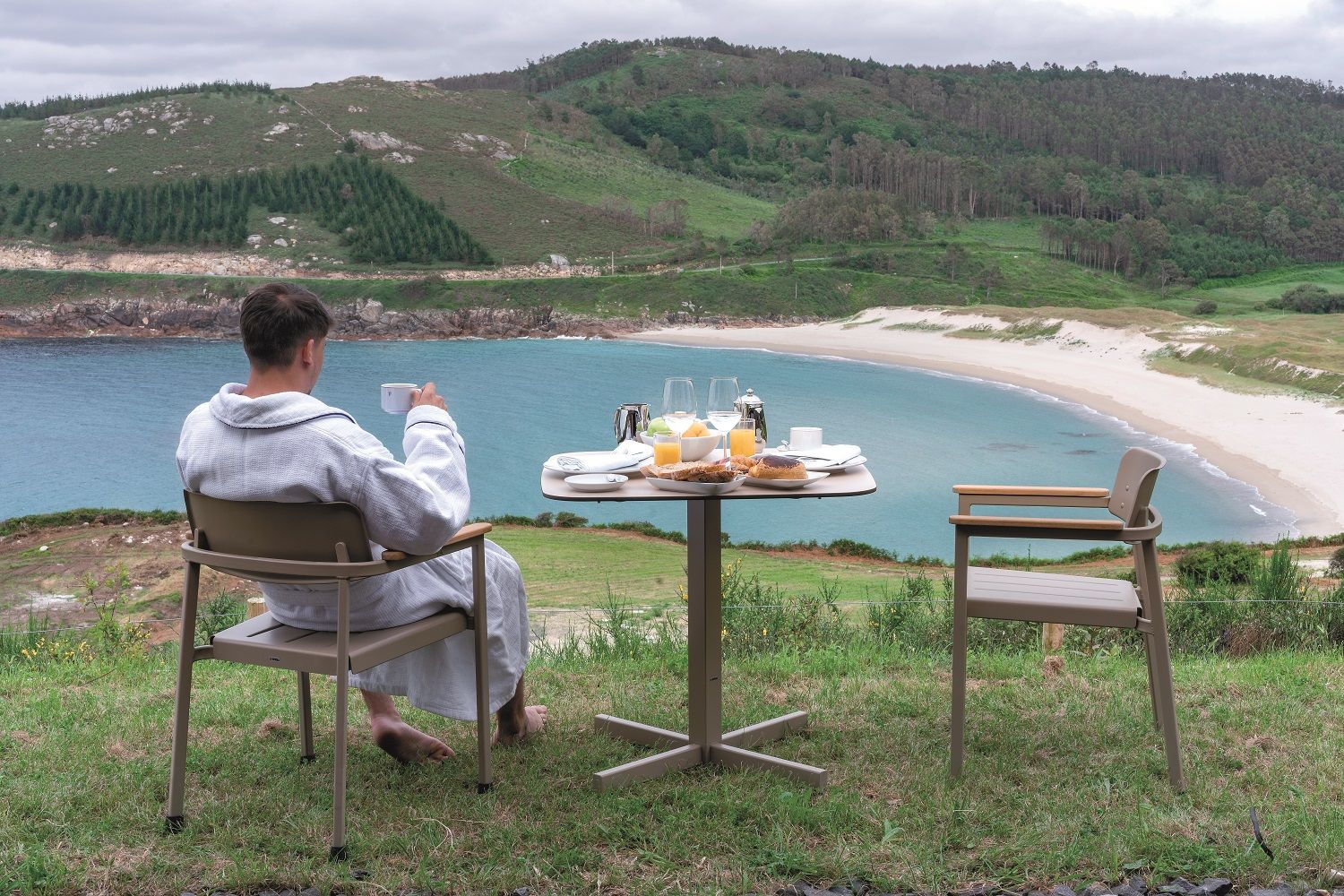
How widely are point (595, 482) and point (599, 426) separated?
33.7 metres

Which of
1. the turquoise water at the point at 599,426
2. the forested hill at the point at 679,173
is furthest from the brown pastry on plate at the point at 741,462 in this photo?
the forested hill at the point at 679,173

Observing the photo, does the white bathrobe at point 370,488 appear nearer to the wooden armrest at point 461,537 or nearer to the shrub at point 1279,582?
the wooden armrest at point 461,537

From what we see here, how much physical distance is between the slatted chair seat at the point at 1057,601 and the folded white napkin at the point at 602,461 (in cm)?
109

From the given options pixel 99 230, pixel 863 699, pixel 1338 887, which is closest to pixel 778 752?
pixel 863 699

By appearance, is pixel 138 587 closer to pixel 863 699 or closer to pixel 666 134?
pixel 863 699

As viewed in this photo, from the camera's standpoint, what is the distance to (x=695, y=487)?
293 centimetres

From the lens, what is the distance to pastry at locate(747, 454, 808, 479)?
300cm

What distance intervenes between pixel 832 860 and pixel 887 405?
117 feet

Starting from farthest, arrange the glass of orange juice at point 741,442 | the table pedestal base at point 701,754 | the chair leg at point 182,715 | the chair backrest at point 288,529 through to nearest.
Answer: the glass of orange juice at point 741,442 → the table pedestal base at point 701,754 → the chair leg at point 182,715 → the chair backrest at point 288,529

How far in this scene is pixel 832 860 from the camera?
2.59 m

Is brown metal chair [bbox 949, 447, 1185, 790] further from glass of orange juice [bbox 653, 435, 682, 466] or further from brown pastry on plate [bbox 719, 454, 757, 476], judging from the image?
glass of orange juice [bbox 653, 435, 682, 466]

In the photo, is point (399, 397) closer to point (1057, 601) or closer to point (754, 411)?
point (754, 411)

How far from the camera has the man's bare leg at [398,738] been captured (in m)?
3.30

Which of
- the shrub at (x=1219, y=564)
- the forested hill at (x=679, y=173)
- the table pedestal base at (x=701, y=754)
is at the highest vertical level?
the forested hill at (x=679, y=173)
